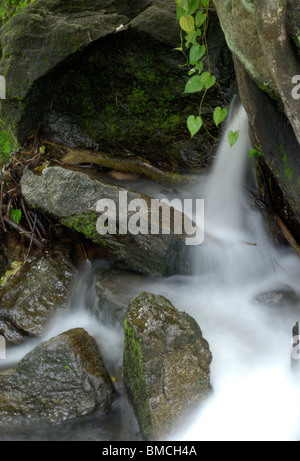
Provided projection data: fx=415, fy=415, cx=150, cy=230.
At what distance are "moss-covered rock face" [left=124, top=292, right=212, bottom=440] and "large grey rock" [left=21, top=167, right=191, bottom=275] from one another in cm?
71

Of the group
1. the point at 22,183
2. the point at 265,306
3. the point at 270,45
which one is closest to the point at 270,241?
the point at 265,306

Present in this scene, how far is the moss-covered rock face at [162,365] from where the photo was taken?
268 cm

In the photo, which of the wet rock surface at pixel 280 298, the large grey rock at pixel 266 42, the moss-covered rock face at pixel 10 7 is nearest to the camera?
the large grey rock at pixel 266 42

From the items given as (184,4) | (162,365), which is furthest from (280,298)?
(184,4)

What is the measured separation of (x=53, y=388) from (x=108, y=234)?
1.38m

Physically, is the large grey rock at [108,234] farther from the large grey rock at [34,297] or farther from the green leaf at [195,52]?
the green leaf at [195,52]

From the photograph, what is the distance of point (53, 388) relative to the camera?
2.95 meters

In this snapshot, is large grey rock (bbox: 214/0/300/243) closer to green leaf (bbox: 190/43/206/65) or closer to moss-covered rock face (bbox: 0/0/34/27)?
green leaf (bbox: 190/43/206/65)

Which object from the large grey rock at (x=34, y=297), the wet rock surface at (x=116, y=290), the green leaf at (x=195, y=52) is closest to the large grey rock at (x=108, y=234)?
the wet rock surface at (x=116, y=290)

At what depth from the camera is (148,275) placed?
12.6ft

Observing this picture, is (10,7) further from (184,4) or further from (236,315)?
(236,315)

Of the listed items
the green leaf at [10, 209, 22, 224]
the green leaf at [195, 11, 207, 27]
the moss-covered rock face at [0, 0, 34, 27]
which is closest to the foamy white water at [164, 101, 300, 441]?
the green leaf at [195, 11, 207, 27]

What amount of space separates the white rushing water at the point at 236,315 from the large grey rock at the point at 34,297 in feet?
0.40
